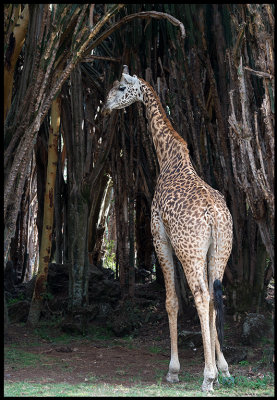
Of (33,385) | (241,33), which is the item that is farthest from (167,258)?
(241,33)

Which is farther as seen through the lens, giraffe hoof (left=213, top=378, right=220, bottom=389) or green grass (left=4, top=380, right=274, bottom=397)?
giraffe hoof (left=213, top=378, right=220, bottom=389)

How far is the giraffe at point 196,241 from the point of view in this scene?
16.6ft

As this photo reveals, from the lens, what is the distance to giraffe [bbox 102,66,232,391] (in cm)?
507

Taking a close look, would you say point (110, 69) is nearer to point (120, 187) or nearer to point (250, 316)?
point (120, 187)

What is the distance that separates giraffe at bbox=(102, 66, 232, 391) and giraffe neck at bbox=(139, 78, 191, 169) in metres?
0.04

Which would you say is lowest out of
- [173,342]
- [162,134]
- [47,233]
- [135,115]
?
[173,342]

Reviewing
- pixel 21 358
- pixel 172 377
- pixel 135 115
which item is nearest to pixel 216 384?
pixel 172 377

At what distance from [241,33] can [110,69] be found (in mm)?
3015

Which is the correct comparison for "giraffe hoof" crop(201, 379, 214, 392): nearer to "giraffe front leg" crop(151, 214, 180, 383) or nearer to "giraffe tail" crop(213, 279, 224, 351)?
"giraffe tail" crop(213, 279, 224, 351)

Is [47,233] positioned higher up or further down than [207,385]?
higher up

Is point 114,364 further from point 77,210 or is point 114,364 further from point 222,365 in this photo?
point 77,210

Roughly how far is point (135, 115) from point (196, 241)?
3918mm

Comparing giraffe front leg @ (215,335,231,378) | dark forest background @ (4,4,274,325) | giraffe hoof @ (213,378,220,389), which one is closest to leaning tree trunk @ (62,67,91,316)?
dark forest background @ (4,4,274,325)

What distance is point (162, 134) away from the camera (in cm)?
646
